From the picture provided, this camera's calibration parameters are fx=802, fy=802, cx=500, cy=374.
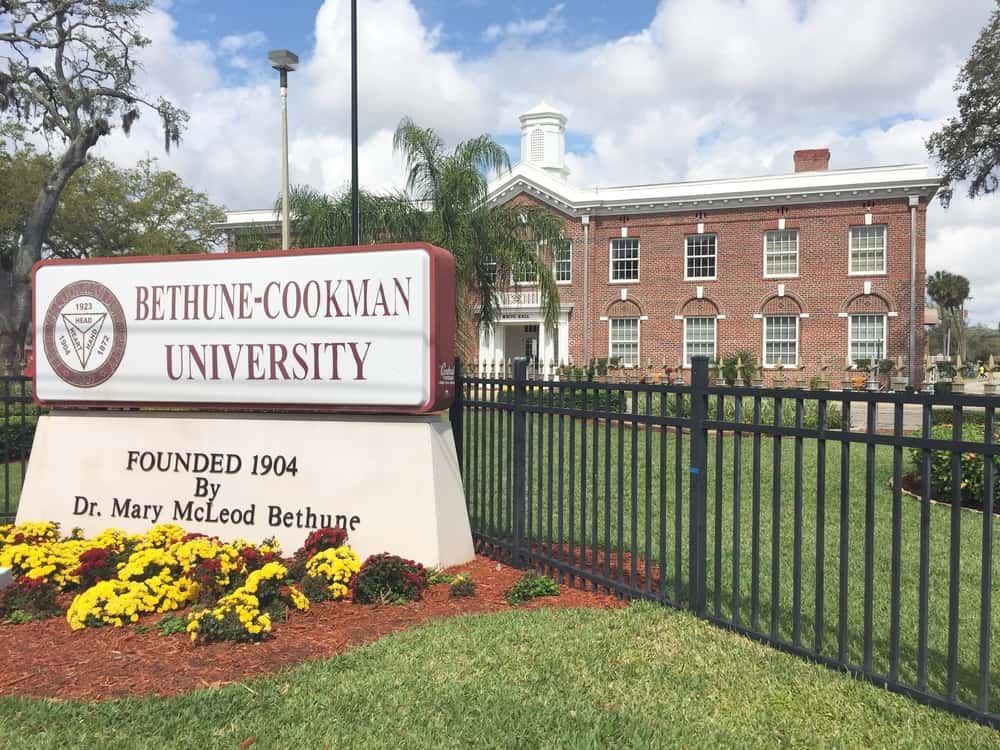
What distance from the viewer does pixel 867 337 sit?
29.7 m

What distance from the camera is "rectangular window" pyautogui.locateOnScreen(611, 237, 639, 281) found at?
106ft

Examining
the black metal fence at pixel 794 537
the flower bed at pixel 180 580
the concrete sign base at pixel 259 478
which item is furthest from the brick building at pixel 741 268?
the flower bed at pixel 180 580

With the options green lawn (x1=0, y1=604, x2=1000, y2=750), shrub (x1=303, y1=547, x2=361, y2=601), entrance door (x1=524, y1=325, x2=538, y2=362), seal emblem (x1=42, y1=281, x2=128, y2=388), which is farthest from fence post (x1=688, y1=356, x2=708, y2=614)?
entrance door (x1=524, y1=325, x2=538, y2=362)

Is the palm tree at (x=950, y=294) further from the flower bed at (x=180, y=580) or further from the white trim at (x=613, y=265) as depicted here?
the flower bed at (x=180, y=580)

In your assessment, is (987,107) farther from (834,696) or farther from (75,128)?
(75,128)

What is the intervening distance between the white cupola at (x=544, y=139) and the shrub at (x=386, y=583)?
34321mm

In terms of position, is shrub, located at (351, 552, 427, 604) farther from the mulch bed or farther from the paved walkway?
the paved walkway

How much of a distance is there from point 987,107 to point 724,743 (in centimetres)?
2625

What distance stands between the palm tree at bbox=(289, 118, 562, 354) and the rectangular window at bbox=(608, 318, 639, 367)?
599 inches

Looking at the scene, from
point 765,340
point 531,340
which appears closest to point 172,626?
point 765,340

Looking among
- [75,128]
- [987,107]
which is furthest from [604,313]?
[75,128]

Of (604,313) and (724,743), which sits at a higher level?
(604,313)

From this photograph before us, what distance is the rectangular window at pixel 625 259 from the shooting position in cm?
3244

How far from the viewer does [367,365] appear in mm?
6215
